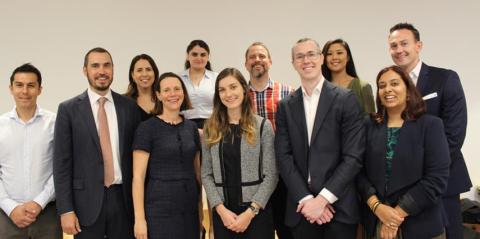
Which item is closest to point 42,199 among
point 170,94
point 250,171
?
point 170,94

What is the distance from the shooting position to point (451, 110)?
7.27 ft

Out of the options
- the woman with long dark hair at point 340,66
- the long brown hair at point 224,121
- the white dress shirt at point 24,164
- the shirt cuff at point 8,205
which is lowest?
the shirt cuff at point 8,205

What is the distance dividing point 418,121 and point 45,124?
221 centimetres

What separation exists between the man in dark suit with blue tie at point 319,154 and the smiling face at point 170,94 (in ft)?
2.13

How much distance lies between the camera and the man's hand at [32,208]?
224 cm

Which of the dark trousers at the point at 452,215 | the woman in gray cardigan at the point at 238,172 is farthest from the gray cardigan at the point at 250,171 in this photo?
the dark trousers at the point at 452,215

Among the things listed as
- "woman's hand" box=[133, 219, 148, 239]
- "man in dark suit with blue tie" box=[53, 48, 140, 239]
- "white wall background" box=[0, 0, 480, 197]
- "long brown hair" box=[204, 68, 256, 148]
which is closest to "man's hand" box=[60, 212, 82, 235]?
"man in dark suit with blue tie" box=[53, 48, 140, 239]

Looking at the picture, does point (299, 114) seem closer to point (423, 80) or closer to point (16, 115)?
point (423, 80)

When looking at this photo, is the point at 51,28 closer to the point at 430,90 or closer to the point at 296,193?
the point at 296,193

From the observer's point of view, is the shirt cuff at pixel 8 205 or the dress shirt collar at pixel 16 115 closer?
the shirt cuff at pixel 8 205

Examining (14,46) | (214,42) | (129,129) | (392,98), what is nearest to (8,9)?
(14,46)

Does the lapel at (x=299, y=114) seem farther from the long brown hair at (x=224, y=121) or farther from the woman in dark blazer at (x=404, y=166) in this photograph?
the woman in dark blazer at (x=404, y=166)

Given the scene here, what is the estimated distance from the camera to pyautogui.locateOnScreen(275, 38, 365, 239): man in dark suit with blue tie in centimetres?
198

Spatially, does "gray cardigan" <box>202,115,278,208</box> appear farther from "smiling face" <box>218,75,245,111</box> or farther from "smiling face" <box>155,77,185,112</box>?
"smiling face" <box>155,77,185,112</box>
